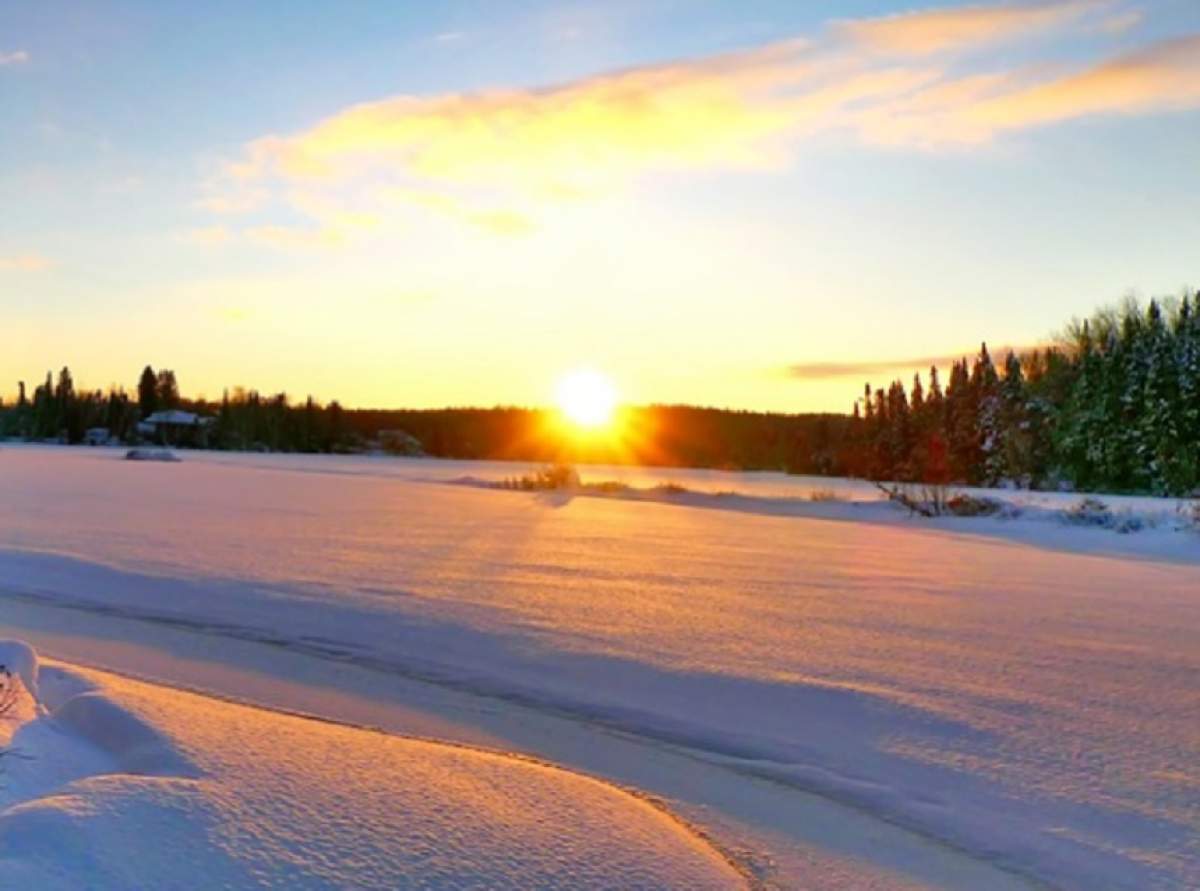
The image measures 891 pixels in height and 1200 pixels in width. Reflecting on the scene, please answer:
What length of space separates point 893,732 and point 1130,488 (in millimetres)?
42428

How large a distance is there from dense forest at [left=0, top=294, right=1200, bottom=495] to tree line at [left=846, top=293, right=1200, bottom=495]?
0.08 metres

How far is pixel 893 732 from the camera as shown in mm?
5453

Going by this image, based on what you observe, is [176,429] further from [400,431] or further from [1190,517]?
[1190,517]

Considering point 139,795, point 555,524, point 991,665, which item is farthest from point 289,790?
point 555,524

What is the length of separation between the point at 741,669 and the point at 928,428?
170ft

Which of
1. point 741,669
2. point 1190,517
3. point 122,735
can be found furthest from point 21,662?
point 1190,517

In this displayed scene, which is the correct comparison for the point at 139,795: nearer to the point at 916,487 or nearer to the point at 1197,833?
the point at 1197,833

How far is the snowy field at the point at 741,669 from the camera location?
13.4ft

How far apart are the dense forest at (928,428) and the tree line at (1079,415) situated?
0.25 ft

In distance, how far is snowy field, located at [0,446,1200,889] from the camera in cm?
409

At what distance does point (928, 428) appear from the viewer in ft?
181

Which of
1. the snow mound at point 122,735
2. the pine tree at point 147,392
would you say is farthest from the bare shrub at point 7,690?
the pine tree at point 147,392

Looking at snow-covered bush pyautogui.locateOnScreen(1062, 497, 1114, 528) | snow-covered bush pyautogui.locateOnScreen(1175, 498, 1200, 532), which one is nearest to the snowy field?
snow-covered bush pyautogui.locateOnScreen(1175, 498, 1200, 532)

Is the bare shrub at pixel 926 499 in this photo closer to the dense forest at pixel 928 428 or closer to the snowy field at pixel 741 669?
the dense forest at pixel 928 428
